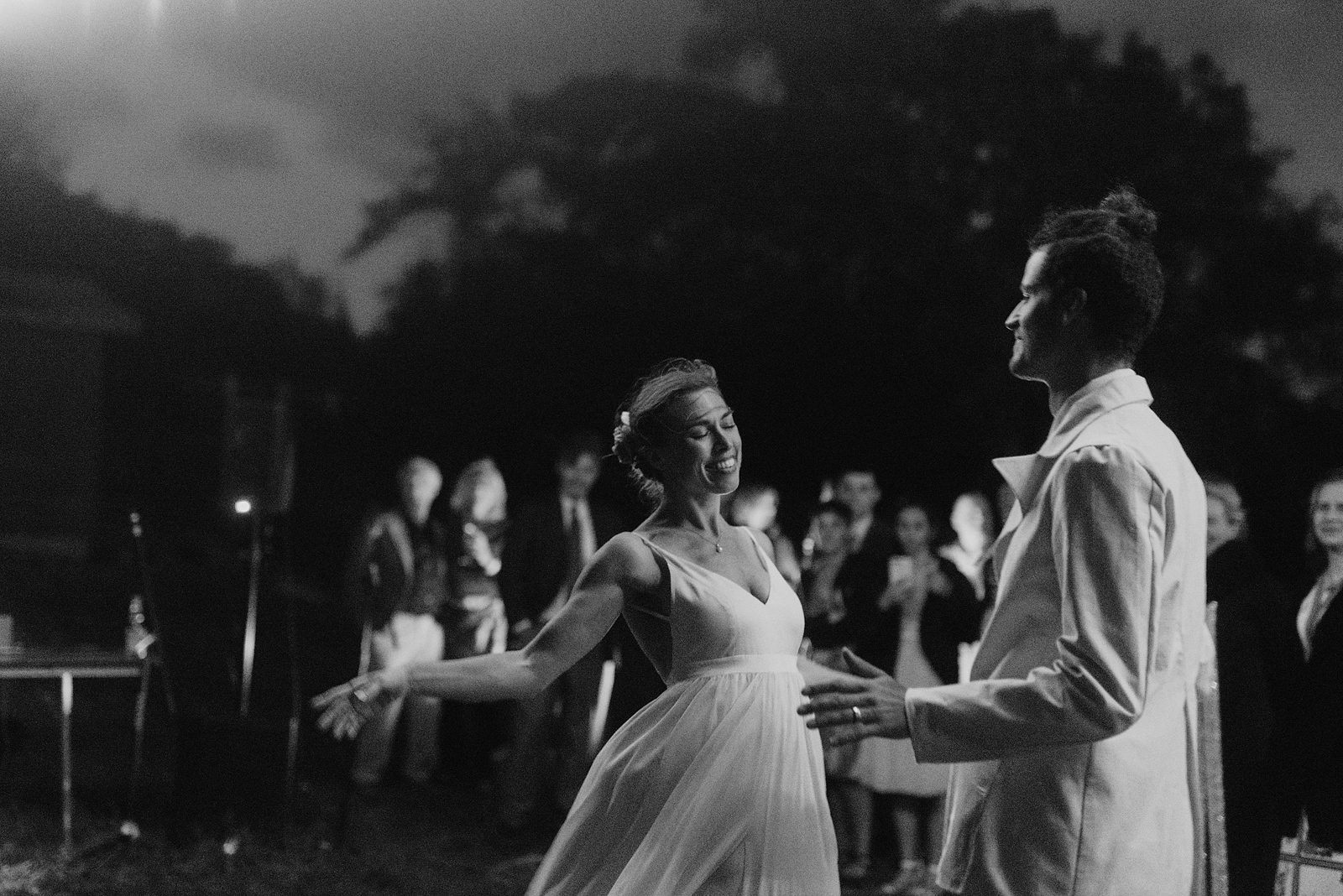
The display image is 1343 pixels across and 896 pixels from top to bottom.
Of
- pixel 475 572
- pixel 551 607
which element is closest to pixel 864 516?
pixel 551 607

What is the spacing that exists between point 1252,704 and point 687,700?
107 inches

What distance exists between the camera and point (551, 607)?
A: 794 centimetres

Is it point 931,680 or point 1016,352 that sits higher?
point 1016,352

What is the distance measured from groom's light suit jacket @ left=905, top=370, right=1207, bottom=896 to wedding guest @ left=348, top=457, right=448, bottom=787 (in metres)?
6.79

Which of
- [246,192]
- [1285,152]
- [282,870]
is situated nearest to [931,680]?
[282,870]

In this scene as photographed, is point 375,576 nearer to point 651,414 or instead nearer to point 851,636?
point 851,636

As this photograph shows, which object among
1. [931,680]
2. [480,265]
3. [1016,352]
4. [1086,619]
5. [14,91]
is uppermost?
[14,91]

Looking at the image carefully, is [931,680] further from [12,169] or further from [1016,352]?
[12,169]

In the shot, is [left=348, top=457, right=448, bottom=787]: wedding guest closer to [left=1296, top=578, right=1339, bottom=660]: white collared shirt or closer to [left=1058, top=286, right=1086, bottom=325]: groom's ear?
[left=1296, top=578, right=1339, bottom=660]: white collared shirt

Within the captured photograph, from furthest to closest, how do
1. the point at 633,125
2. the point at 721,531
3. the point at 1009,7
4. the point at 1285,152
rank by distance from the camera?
the point at 633,125 → the point at 1009,7 → the point at 1285,152 → the point at 721,531

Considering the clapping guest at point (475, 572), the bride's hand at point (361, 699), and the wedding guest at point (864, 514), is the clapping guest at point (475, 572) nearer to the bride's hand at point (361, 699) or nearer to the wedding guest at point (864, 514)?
the wedding guest at point (864, 514)

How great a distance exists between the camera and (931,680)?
6828mm

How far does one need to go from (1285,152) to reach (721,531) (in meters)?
13.5

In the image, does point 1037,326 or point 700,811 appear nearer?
point 1037,326
